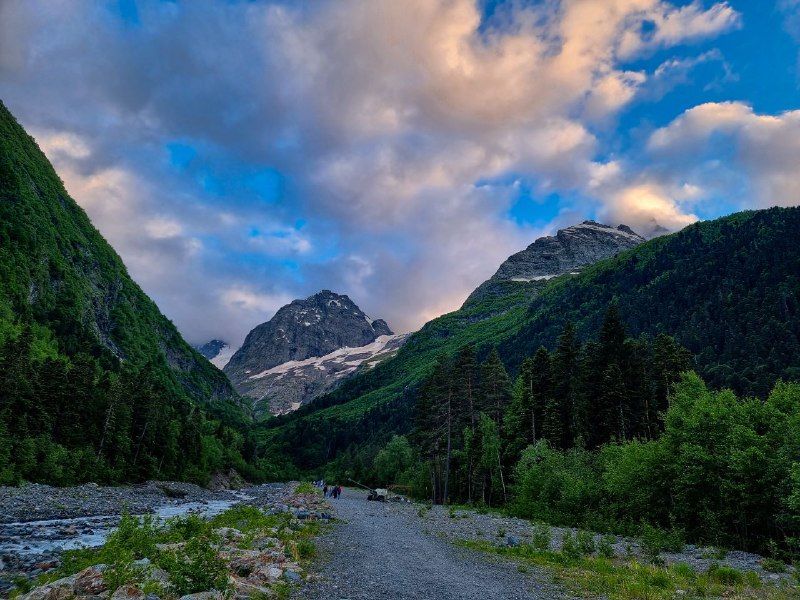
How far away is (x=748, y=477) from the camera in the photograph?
27578 millimetres

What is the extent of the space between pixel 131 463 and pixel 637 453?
8411 cm

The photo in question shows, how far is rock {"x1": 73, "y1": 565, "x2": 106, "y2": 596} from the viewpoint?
416 inches

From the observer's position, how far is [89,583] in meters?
11.0

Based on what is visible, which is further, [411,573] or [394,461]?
[394,461]

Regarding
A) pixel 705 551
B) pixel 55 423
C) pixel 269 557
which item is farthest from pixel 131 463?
pixel 705 551

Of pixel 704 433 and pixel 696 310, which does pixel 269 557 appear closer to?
pixel 704 433

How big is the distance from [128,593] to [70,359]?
113 meters

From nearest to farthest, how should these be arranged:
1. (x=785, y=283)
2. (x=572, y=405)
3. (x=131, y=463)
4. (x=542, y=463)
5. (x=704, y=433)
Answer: (x=704, y=433) → (x=542, y=463) → (x=572, y=405) → (x=131, y=463) → (x=785, y=283)

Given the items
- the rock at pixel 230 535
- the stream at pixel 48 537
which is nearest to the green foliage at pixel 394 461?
the stream at pixel 48 537

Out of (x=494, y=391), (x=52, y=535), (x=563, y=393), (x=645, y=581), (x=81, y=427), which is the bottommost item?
(x=52, y=535)

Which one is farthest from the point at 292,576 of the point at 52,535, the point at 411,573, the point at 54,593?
the point at 52,535

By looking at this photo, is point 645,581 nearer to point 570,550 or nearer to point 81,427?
point 570,550

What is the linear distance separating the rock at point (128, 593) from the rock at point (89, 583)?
63cm

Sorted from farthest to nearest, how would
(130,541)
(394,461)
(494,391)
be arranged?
1. (394,461)
2. (494,391)
3. (130,541)
